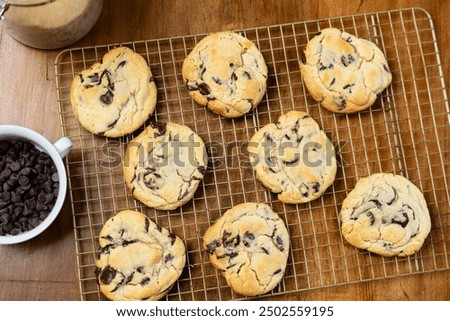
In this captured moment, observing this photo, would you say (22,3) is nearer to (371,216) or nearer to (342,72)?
(342,72)

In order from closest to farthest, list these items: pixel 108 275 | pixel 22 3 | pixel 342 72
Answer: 1. pixel 22 3
2. pixel 108 275
3. pixel 342 72

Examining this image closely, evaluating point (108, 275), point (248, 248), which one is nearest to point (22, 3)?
Result: point (108, 275)

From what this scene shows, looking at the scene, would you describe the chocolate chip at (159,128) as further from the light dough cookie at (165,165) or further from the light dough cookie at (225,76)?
the light dough cookie at (225,76)

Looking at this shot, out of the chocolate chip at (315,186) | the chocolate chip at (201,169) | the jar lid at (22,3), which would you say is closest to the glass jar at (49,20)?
the jar lid at (22,3)

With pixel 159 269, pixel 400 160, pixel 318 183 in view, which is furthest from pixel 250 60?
pixel 159 269

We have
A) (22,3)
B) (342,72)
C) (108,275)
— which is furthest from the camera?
(342,72)

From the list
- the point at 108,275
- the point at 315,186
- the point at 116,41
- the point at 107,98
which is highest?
the point at 116,41

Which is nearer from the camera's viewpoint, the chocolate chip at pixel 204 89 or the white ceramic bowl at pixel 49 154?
the white ceramic bowl at pixel 49 154

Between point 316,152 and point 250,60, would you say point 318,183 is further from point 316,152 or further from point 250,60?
point 250,60
